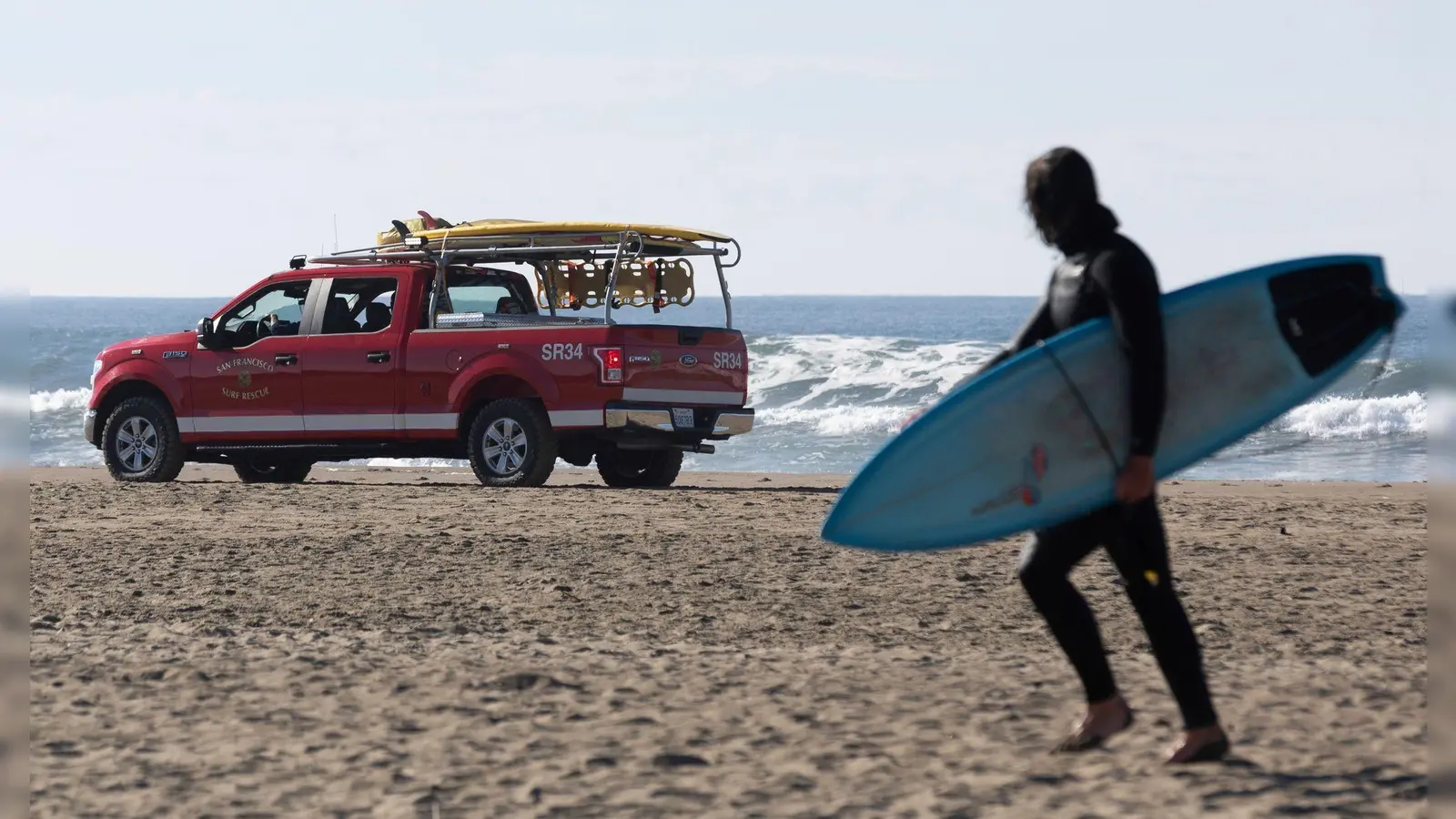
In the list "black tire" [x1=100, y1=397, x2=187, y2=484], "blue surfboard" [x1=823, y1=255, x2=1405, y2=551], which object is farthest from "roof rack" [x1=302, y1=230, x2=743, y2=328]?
"blue surfboard" [x1=823, y1=255, x2=1405, y2=551]

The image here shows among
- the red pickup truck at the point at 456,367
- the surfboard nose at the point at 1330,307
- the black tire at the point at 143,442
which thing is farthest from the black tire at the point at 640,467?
the surfboard nose at the point at 1330,307

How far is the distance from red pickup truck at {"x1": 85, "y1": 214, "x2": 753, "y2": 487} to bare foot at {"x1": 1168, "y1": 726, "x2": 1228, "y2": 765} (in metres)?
8.58

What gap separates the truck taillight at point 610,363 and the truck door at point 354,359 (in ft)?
5.57

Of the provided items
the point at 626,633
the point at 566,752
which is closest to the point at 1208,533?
the point at 626,633

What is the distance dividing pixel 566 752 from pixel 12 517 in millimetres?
6614

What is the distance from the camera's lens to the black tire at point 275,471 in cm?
1577

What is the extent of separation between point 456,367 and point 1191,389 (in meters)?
8.94

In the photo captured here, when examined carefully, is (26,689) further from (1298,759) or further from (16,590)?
(1298,759)

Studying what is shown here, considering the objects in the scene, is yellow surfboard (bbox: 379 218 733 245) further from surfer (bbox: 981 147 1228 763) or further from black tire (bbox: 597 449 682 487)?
surfer (bbox: 981 147 1228 763)

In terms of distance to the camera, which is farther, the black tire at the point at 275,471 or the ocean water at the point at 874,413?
the ocean water at the point at 874,413

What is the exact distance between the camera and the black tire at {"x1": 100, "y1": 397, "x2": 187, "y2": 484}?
14.8 metres

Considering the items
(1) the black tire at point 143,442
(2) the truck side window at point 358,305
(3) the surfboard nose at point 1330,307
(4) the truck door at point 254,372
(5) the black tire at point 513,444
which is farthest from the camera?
(1) the black tire at point 143,442

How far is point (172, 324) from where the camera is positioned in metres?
98.6

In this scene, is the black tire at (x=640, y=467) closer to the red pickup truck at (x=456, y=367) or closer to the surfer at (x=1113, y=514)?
the red pickup truck at (x=456, y=367)
